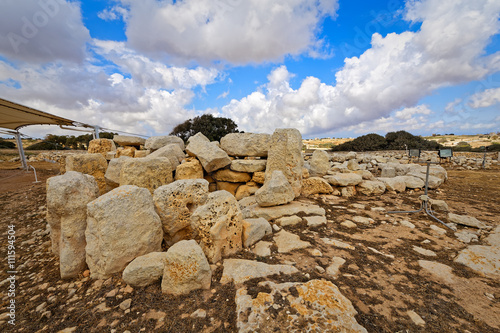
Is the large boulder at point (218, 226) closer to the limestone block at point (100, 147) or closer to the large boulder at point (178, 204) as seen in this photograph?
the large boulder at point (178, 204)

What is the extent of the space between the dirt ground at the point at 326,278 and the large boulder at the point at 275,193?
802 mm

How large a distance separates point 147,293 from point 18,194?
8.12 m

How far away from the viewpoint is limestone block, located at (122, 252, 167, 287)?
2164mm

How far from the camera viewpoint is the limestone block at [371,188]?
578 cm

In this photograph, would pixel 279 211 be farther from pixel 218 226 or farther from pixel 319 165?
pixel 319 165

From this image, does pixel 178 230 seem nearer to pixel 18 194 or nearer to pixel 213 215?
pixel 213 215

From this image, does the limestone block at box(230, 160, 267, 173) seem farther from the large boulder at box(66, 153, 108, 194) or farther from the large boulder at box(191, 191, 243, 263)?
the large boulder at box(66, 153, 108, 194)

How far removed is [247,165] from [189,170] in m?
1.66

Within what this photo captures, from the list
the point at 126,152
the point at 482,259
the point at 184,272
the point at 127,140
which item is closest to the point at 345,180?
the point at 482,259

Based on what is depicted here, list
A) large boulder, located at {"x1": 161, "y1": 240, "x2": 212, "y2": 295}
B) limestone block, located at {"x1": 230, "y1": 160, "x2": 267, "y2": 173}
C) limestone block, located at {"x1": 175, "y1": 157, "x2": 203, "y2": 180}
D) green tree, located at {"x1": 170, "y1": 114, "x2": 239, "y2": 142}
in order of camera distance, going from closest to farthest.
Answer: large boulder, located at {"x1": 161, "y1": 240, "x2": 212, "y2": 295} → limestone block, located at {"x1": 175, "y1": 157, "x2": 203, "y2": 180} → limestone block, located at {"x1": 230, "y1": 160, "x2": 267, "y2": 173} → green tree, located at {"x1": 170, "y1": 114, "x2": 239, "y2": 142}

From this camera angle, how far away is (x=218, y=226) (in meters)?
2.58

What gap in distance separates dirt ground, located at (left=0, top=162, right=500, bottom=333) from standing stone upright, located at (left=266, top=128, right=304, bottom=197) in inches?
72.7

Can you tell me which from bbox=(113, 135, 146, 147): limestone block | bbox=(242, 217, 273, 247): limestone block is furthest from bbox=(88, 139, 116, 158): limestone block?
bbox=(242, 217, 273, 247): limestone block

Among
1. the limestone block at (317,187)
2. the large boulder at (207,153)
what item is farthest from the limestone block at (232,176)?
the limestone block at (317,187)
